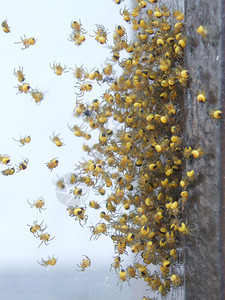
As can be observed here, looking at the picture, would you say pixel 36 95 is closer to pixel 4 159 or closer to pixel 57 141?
pixel 57 141

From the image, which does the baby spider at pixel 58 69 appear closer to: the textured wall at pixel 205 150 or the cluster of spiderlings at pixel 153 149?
the cluster of spiderlings at pixel 153 149

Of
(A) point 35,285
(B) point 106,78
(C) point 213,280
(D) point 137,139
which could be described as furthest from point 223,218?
(A) point 35,285

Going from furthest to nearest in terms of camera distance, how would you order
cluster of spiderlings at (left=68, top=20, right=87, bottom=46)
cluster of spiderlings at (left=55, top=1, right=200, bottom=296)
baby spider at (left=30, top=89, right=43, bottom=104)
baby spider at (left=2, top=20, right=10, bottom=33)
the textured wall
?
baby spider at (left=30, top=89, right=43, bottom=104), baby spider at (left=2, top=20, right=10, bottom=33), cluster of spiderlings at (left=68, top=20, right=87, bottom=46), cluster of spiderlings at (left=55, top=1, right=200, bottom=296), the textured wall

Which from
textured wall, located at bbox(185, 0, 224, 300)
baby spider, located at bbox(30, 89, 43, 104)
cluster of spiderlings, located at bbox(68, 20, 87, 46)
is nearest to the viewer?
textured wall, located at bbox(185, 0, 224, 300)

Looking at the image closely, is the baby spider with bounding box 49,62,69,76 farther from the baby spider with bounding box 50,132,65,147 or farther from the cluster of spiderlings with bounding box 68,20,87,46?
the baby spider with bounding box 50,132,65,147

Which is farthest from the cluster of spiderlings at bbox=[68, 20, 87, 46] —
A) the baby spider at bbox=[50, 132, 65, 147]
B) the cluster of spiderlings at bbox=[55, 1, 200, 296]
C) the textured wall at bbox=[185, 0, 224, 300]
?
the textured wall at bbox=[185, 0, 224, 300]

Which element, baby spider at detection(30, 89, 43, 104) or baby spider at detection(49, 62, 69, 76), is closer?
baby spider at detection(49, 62, 69, 76)

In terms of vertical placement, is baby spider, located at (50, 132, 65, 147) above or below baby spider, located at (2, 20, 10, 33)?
below

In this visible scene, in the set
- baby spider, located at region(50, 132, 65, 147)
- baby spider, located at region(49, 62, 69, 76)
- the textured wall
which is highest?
baby spider, located at region(49, 62, 69, 76)

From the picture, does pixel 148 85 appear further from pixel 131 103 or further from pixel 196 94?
pixel 196 94
